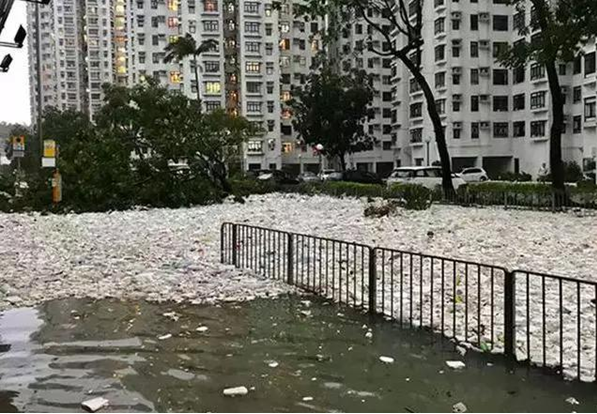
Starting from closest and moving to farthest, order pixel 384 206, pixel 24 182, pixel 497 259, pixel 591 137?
pixel 497 259
pixel 384 206
pixel 24 182
pixel 591 137

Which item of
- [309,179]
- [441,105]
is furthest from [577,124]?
[309,179]

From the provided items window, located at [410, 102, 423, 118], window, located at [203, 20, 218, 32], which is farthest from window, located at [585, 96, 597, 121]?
window, located at [203, 20, 218, 32]

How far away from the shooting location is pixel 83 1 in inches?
4835

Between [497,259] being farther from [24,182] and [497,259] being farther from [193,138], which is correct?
[24,182]

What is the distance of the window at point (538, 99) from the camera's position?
4954 centimetres

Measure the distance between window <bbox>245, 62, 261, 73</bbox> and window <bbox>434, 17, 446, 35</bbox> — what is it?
968 inches

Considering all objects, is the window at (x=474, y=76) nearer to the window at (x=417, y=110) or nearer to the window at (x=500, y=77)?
the window at (x=500, y=77)

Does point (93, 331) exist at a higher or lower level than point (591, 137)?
lower

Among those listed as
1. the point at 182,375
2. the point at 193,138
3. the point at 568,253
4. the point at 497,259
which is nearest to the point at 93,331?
the point at 182,375

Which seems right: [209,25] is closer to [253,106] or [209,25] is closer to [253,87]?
[253,87]

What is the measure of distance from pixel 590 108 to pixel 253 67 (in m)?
40.6

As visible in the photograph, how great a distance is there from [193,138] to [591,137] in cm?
2991

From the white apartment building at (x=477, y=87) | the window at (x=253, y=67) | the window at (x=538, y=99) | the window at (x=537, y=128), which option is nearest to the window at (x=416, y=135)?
the white apartment building at (x=477, y=87)

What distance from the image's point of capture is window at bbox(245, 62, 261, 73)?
243 ft
